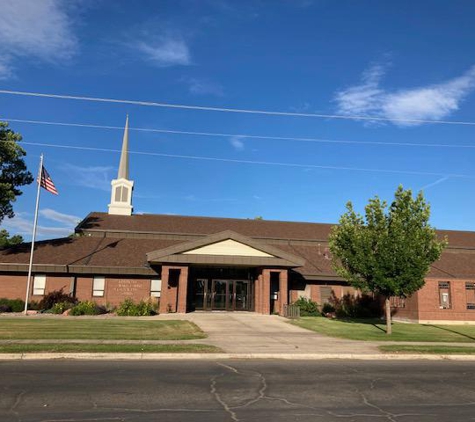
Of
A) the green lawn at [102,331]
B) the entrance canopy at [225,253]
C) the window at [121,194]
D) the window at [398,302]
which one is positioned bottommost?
the green lawn at [102,331]

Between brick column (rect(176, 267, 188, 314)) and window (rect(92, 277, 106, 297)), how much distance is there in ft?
18.4

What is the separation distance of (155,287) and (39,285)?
24.6 ft

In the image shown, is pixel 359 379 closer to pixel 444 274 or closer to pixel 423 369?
pixel 423 369

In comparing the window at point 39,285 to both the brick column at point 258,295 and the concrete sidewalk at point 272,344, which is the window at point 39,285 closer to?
the brick column at point 258,295

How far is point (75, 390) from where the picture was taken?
27.6 ft

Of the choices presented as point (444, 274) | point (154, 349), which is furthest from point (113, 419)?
point (444, 274)

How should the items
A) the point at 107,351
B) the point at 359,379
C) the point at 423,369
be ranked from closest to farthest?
the point at 359,379, the point at 423,369, the point at 107,351

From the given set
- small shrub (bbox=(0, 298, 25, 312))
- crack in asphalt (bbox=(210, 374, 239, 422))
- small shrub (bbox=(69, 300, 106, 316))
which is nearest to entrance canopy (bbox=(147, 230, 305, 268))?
small shrub (bbox=(69, 300, 106, 316))

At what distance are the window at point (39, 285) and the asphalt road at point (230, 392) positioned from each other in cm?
1971

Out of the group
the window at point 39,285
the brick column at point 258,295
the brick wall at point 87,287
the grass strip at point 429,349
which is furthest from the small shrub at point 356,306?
the window at point 39,285

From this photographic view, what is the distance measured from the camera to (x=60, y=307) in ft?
87.4

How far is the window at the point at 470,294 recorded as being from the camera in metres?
29.6

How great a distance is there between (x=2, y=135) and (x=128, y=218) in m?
13.4

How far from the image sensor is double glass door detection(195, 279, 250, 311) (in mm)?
31348
